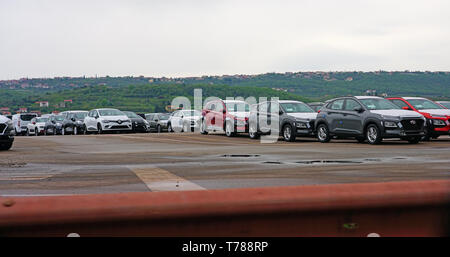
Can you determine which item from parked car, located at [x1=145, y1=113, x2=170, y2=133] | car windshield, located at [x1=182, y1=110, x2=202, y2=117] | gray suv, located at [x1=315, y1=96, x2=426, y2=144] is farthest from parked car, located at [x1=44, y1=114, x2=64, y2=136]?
gray suv, located at [x1=315, y1=96, x2=426, y2=144]

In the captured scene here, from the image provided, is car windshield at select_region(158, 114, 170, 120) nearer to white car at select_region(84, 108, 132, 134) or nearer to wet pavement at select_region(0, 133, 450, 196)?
white car at select_region(84, 108, 132, 134)

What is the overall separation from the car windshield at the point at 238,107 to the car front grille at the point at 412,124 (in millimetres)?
9241

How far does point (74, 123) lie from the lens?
38375 mm

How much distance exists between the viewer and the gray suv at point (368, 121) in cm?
1916

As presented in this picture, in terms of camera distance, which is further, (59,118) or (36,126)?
(36,126)

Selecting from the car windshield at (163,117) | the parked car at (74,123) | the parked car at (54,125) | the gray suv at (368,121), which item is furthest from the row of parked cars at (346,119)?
the car windshield at (163,117)

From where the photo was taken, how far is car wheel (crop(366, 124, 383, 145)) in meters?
19.3

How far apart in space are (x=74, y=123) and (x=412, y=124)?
24509 millimetres

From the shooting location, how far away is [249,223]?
2572 mm

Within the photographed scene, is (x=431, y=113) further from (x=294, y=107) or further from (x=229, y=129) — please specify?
(x=229, y=129)

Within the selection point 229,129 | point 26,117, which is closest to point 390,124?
point 229,129
